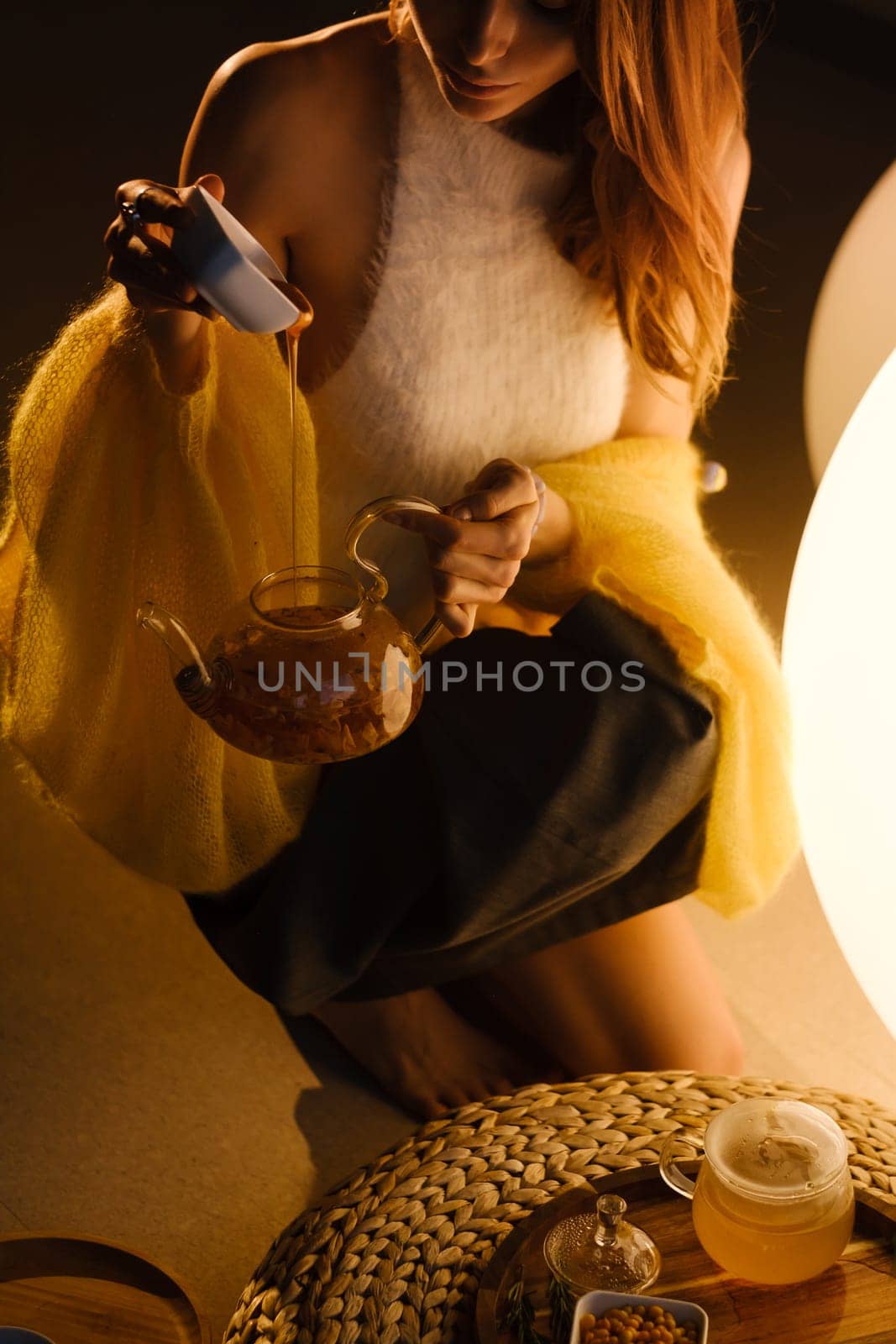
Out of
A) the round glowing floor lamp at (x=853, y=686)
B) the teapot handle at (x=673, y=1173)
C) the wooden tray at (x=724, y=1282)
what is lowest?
the wooden tray at (x=724, y=1282)

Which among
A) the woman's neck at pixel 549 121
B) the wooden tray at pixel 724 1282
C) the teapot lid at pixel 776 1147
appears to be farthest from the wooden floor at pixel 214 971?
the teapot lid at pixel 776 1147

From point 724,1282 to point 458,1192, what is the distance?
0.62 feet

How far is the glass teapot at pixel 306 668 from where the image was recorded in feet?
2.82

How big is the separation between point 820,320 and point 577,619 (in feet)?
0.88

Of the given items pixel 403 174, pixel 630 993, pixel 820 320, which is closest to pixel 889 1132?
pixel 630 993

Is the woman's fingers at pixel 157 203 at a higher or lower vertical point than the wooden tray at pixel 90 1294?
higher

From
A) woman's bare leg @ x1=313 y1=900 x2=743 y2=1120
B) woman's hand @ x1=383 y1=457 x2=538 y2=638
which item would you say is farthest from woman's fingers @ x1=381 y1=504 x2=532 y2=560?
woman's bare leg @ x1=313 y1=900 x2=743 y2=1120

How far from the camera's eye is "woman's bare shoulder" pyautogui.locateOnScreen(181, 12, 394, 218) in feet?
2.82

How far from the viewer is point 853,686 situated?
3.35 ft

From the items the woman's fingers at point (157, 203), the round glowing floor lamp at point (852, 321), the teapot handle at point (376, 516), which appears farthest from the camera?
the round glowing floor lamp at point (852, 321)

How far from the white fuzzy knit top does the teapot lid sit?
0.40 m

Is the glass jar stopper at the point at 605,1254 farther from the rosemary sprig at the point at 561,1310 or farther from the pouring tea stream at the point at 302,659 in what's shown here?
the pouring tea stream at the point at 302,659

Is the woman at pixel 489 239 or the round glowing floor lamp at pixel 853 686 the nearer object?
the woman at pixel 489 239

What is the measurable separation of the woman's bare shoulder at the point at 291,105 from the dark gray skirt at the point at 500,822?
1.18ft
